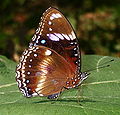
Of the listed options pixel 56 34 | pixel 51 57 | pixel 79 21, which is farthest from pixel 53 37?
pixel 79 21

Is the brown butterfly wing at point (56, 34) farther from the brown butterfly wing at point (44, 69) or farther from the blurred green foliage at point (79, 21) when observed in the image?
the blurred green foliage at point (79, 21)

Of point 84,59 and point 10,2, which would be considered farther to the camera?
point 10,2

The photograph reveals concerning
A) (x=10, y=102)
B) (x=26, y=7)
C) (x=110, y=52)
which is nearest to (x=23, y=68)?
(x=10, y=102)

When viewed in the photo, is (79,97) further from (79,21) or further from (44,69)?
(79,21)

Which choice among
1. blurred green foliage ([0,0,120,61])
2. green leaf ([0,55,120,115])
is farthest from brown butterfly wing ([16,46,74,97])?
blurred green foliage ([0,0,120,61])

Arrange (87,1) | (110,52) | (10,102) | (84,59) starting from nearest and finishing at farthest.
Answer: (10,102) < (84,59) < (110,52) < (87,1)

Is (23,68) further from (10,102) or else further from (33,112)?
(33,112)

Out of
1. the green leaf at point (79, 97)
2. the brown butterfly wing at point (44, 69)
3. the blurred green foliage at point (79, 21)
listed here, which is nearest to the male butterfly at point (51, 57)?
the brown butterfly wing at point (44, 69)
